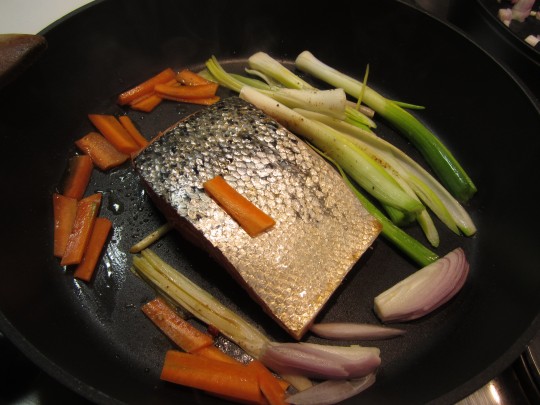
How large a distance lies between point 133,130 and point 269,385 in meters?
1.54

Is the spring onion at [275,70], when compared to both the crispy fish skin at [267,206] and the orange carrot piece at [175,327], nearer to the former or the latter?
the crispy fish skin at [267,206]

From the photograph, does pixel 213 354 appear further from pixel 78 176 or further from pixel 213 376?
pixel 78 176

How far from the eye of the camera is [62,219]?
83.6 inches

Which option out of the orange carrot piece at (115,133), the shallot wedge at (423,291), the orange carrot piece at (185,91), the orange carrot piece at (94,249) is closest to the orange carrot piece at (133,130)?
the orange carrot piece at (115,133)

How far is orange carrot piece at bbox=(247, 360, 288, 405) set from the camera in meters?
1.67

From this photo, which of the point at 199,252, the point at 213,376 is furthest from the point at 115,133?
the point at 213,376

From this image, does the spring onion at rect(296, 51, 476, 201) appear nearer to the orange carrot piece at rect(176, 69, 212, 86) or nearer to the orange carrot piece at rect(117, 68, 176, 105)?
the orange carrot piece at rect(176, 69, 212, 86)

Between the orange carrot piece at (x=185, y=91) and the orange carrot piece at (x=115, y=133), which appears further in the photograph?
the orange carrot piece at (x=185, y=91)

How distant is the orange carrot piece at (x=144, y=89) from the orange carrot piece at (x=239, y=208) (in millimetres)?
968

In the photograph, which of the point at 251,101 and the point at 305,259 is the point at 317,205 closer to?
the point at 305,259

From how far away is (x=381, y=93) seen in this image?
2775 millimetres

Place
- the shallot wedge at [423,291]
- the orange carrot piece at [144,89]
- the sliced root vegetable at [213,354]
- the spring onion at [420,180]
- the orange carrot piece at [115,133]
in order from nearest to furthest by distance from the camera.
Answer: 1. the sliced root vegetable at [213,354]
2. the shallot wedge at [423,291]
3. the spring onion at [420,180]
4. the orange carrot piece at [115,133]
5. the orange carrot piece at [144,89]

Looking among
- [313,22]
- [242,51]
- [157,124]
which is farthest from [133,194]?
[313,22]

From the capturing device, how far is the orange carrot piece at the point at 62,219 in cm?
206
